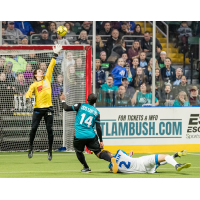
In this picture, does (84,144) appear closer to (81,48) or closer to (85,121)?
(85,121)

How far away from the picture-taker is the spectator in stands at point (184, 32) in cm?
1397

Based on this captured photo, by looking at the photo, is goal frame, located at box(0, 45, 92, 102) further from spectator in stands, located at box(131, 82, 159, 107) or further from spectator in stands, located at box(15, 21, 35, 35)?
spectator in stands, located at box(15, 21, 35, 35)

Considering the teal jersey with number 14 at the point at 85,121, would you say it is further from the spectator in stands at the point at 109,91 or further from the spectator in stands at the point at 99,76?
the spectator in stands at the point at 99,76

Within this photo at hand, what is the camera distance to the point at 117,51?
495 inches

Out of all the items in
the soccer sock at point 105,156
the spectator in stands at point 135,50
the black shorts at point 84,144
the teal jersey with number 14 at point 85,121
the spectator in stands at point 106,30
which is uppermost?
the spectator in stands at point 106,30

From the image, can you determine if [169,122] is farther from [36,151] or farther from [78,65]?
[36,151]

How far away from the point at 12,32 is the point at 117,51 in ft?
12.3

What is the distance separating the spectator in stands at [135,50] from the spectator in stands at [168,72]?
3.18 feet

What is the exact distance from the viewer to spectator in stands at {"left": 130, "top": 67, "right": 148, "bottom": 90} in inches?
472

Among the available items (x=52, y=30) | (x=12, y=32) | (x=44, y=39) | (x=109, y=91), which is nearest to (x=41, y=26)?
(x=52, y=30)

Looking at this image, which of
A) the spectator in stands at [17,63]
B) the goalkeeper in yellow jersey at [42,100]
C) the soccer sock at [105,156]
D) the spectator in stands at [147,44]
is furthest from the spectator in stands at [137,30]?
the soccer sock at [105,156]

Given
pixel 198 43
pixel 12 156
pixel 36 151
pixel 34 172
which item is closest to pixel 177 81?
pixel 198 43

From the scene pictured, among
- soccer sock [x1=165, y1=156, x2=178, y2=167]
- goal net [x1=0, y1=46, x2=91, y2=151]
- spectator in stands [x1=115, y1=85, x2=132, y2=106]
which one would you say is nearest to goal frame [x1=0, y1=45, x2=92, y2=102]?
goal net [x1=0, y1=46, x2=91, y2=151]

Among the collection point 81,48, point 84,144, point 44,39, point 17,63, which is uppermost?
point 44,39
